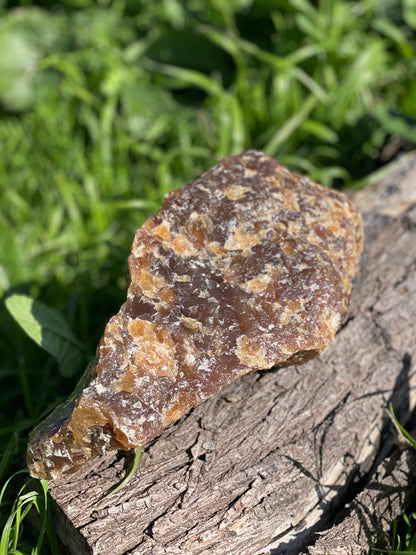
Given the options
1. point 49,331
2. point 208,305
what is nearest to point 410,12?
point 208,305

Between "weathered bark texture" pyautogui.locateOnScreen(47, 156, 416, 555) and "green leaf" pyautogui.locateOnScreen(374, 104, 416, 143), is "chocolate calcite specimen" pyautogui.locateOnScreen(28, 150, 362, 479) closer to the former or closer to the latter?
"weathered bark texture" pyautogui.locateOnScreen(47, 156, 416, 555)

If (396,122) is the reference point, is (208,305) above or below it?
below

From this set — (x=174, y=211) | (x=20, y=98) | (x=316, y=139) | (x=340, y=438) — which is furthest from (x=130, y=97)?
(x=340, y=438)

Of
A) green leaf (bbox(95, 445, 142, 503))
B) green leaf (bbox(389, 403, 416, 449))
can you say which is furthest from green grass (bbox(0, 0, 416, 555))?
green leaf (bbox(389, 403, 416, 449))

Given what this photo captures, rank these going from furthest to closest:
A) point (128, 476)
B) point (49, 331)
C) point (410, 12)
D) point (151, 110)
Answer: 1. point (151, 110)
2. point (410, 12)
3. point (49, 331)
4. point (128, 476)

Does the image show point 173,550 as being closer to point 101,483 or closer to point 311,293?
point 101,483

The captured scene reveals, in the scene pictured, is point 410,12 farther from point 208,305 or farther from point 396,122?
point 208,305
